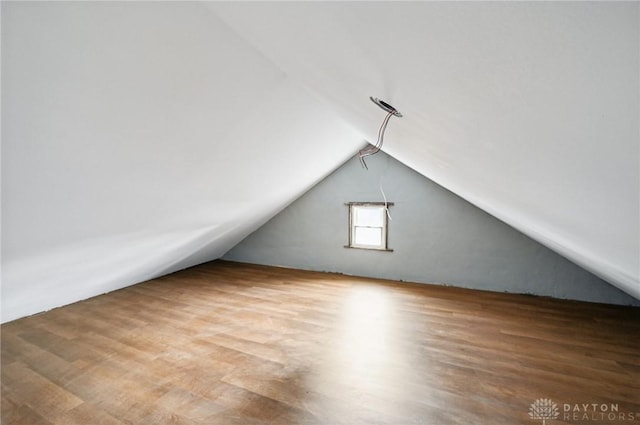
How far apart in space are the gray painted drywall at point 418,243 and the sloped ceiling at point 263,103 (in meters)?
2.13

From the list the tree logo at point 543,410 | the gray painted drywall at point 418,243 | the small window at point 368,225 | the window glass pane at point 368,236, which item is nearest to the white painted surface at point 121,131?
the gray painted drywall at point 418,243

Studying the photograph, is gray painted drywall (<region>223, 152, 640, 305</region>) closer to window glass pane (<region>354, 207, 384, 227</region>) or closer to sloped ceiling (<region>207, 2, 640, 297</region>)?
window glass pane (<region>354, 207, 384, 227</region>)

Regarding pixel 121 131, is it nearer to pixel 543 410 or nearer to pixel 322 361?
pixel 322 361

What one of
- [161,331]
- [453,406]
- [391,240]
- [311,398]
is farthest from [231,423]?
[391,240]

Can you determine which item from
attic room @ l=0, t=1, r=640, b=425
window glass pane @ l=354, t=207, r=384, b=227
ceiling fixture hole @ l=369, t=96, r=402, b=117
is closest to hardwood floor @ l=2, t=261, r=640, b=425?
attic room @ l=0, t=1, r=640, b=425

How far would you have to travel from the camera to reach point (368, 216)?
4824 millimetres

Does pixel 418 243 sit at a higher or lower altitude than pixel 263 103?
lower

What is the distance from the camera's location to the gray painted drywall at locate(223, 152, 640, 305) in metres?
3.73

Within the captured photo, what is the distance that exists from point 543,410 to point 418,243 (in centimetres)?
276

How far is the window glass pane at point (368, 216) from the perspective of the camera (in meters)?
4.71

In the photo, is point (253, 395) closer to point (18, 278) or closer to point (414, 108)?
point (414, 108)

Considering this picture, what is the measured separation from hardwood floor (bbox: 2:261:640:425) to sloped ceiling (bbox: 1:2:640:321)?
0.85 meters

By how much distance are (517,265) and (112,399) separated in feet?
15.4

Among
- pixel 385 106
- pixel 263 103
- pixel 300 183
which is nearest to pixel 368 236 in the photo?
pixel 300 183
